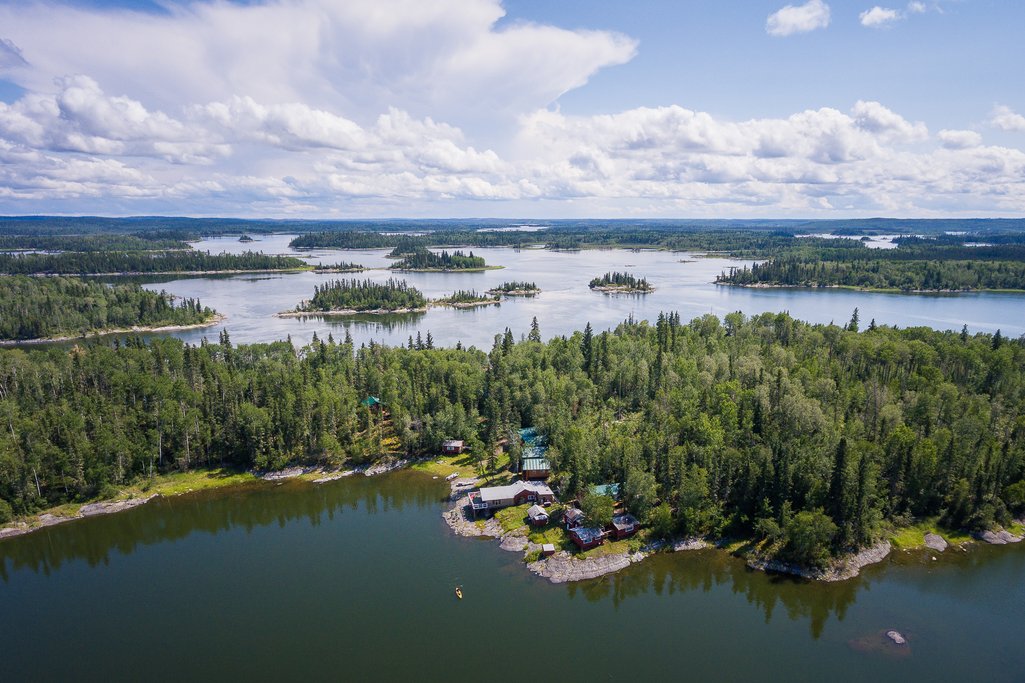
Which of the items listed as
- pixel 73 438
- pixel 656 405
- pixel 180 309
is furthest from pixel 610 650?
pixel 180 309

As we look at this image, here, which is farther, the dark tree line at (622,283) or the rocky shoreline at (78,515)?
the dark tree line at (622,283)

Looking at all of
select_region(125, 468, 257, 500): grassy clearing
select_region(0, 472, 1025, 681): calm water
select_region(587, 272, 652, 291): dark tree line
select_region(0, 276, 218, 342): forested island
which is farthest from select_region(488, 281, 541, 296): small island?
select_region(0, 472, 1025, 681): calm water

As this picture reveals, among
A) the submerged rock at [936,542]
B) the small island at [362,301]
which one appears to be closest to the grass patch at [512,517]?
the submerged rock at [936,542]

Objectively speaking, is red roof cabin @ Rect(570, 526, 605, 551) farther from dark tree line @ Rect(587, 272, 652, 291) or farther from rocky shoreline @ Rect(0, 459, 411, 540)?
dark tree line @ Rect(587, 272, 652, 291)

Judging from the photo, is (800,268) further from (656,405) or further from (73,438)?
(73,438)

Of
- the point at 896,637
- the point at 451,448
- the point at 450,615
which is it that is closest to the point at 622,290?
the point at 451,448

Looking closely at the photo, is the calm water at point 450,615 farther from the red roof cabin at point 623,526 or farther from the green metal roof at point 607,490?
the green metal roof at point 607,490

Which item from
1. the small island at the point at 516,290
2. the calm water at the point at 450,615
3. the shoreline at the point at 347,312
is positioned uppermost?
the small island at the point at 516,290
